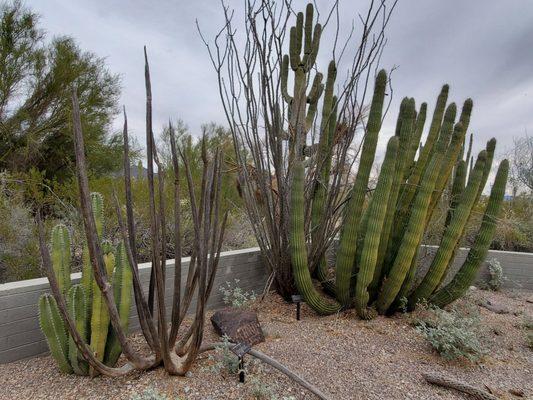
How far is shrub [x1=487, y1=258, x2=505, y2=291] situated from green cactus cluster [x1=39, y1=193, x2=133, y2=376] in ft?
15.4

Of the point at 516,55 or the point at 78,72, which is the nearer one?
the point at 516,55

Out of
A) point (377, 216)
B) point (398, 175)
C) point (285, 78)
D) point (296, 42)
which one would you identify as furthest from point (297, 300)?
point (296, 42)

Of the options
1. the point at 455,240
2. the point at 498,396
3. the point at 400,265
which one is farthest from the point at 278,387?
the point at 455,240

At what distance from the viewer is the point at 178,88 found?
314 cm

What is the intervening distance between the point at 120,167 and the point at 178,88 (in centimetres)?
699

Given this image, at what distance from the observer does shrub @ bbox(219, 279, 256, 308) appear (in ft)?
12.2

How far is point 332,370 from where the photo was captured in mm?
2475

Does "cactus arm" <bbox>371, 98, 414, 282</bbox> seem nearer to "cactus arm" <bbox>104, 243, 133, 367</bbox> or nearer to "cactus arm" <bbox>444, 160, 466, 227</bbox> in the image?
"cactus arm" <bbox>444, 160, 466, 227</bbox>

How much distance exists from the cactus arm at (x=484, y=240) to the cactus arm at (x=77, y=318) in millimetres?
3162

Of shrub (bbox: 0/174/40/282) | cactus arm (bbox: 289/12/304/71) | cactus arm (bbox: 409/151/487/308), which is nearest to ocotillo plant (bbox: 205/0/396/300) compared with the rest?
cactus arm (bbox: 289/12/304/71)

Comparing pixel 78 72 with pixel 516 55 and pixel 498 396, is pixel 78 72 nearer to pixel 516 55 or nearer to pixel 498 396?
pixel 516 55

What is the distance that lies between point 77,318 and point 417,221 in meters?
2.64

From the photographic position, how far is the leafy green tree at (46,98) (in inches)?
327

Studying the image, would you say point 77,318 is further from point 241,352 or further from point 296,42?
point 296,42
